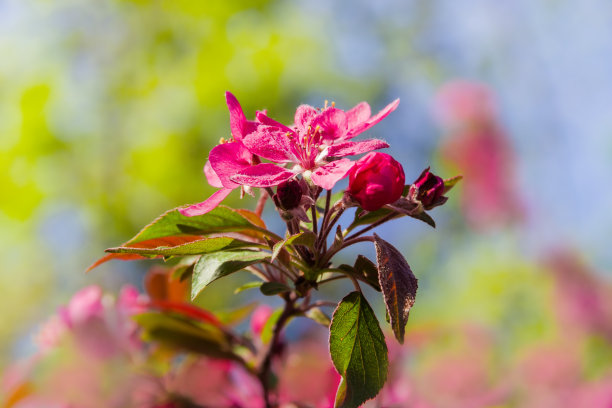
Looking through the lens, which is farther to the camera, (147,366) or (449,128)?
(449,128)

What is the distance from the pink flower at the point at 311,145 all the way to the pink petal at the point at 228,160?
0.5 inches

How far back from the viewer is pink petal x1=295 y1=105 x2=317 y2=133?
23.0 inches

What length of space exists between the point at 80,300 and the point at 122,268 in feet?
9.96

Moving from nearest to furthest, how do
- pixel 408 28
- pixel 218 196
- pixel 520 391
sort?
pixel 218 196 < pixel 520 391 < pixel 408 28

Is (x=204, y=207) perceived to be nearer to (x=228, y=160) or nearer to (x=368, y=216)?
(x=228, y=160)

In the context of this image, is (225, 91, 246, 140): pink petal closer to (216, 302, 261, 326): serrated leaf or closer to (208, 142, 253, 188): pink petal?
(208, 142, 253, 188): pink petal

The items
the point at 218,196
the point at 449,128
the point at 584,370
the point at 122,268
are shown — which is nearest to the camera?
the point at 218,196

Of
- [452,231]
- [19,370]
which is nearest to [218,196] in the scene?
[19,370]

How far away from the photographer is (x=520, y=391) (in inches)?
55.4

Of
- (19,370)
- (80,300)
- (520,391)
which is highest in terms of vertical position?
(80,300)

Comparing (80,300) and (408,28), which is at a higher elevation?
(408,28)

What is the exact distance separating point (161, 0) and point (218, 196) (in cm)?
425

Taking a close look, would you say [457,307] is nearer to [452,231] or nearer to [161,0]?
[452,231]

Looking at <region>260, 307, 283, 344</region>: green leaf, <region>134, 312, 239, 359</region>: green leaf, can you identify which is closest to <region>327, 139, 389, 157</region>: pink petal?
<region>260, 307, 283, 344</region>: green leaf
